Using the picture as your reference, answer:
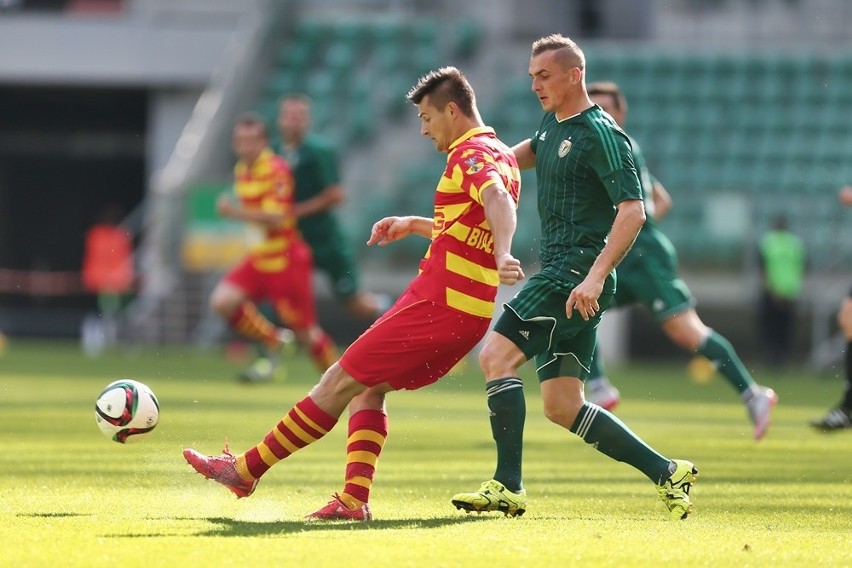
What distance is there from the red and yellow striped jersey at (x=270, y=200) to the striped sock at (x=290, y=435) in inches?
329

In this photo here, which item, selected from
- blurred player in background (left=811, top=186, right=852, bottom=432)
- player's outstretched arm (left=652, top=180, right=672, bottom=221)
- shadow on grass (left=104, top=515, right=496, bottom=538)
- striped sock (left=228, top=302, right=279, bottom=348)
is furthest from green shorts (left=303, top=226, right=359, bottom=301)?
shadow on grass (left=104, top=515, right=496, bottom=538)

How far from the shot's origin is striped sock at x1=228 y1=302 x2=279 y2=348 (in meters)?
15.3

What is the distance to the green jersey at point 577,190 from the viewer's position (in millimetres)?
6910

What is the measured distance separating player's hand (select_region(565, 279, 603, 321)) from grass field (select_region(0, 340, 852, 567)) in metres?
0.88

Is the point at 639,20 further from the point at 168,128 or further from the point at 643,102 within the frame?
the point at 168,128

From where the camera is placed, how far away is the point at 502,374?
691 cm

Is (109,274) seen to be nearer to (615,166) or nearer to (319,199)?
(319,199)

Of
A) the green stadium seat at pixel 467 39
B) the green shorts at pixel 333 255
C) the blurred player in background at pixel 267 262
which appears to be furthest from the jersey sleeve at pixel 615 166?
the green stadium seat at pixel 467 39

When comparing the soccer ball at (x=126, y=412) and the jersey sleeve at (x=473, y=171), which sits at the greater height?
the jersey sleeve at (x=473, y=171)

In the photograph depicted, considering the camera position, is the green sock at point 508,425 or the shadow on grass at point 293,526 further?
the green sock at point 508,425

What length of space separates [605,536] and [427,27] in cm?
2191

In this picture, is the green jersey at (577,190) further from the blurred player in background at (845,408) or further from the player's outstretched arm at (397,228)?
the blurred player in background at (845,408)

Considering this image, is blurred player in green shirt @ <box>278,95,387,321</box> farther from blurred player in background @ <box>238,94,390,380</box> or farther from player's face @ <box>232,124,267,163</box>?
player's face @ <box>232,124,267,163</box>

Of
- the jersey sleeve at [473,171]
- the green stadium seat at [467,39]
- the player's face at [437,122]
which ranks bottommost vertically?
the jersey sleeve at [473,171]
